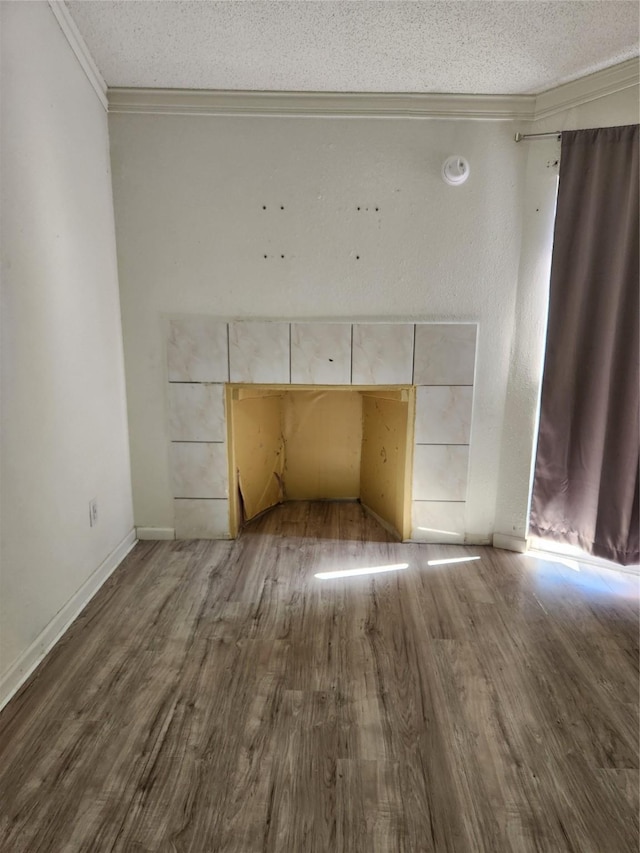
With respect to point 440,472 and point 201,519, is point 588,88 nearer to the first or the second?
point 440,472

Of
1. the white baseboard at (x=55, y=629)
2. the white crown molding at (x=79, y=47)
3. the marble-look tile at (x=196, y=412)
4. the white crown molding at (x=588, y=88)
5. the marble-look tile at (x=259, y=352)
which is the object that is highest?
the white crown molding at (x=79, y=47)

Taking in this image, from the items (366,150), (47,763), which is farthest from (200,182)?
(47,763)

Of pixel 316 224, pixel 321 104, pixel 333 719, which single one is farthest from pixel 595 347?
pixel 333 719

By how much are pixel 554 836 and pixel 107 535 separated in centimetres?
189

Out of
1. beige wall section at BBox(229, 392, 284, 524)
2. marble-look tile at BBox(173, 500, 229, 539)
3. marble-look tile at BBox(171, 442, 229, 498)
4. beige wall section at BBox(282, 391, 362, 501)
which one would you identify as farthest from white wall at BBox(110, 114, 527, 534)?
beige wall section at BBox(282, 391, 362, 501)

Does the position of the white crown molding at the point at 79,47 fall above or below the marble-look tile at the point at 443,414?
above

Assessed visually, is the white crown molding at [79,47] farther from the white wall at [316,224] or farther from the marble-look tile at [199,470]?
the marble-look tile at [199,470]

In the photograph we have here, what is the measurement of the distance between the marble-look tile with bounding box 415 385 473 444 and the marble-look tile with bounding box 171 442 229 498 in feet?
3.30

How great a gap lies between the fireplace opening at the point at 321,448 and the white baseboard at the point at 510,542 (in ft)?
1.46

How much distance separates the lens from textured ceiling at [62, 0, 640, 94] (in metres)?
1.63

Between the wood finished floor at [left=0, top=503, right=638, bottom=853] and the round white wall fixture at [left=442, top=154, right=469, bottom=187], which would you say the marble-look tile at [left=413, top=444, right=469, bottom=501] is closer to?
the wood finished floor at [left=0, top=503, right=638, bottom=853]

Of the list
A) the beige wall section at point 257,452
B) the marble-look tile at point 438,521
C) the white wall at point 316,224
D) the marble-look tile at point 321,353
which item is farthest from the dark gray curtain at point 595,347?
the beige wall section at point 257,452

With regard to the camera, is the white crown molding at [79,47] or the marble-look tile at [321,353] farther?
the marble-look tile at [321,353]

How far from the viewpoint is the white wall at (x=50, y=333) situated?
56.7 inches
